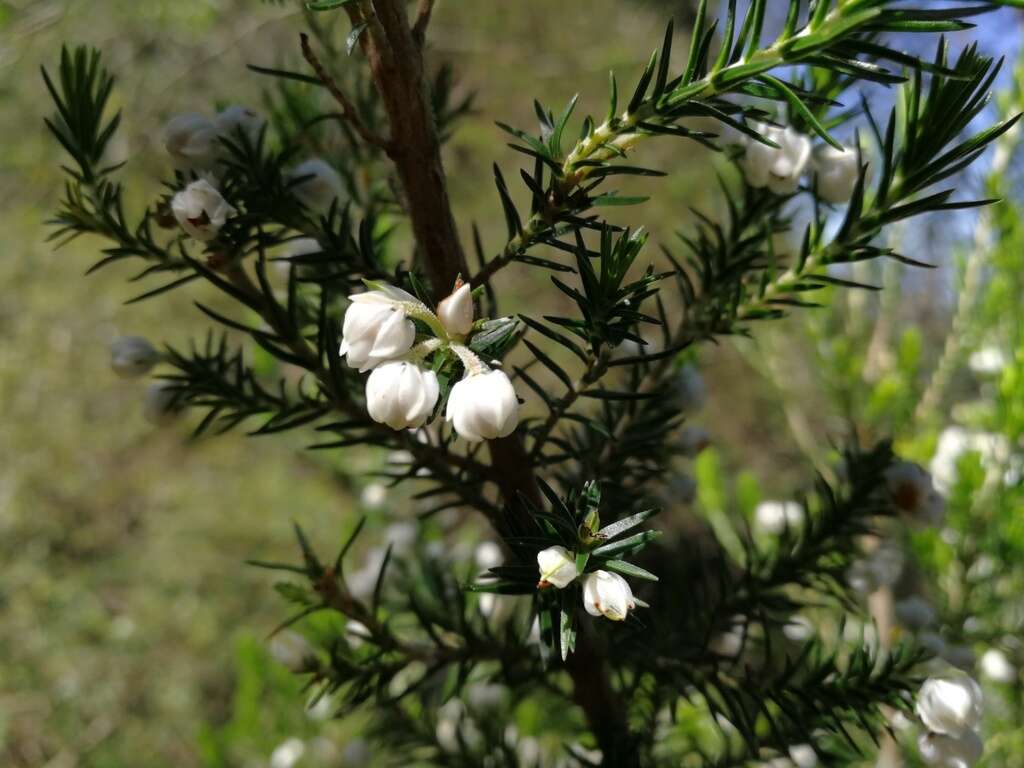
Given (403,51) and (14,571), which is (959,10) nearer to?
(403,51)

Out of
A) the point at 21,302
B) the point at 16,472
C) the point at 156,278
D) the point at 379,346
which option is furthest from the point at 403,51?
the point at 21,302

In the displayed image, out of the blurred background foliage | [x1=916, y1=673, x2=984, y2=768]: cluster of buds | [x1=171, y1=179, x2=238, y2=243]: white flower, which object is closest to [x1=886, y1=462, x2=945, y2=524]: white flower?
[x1=916, y1=673, x2=984, y2=768]: cluster of buds

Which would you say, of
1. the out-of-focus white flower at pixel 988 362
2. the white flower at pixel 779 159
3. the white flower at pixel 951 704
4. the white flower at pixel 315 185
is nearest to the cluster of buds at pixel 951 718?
the white flower at pixel 951 704

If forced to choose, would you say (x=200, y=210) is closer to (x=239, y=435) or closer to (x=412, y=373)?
(x=412, y=373)

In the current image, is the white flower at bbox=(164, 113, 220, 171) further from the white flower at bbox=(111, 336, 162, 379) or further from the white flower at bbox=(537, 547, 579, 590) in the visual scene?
the white flower at bbox=(537, 547, 579, 590)

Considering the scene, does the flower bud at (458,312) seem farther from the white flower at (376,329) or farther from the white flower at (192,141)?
the white flower at (192,141)

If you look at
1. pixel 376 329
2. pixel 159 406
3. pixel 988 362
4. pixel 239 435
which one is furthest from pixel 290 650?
pixel 239 435
